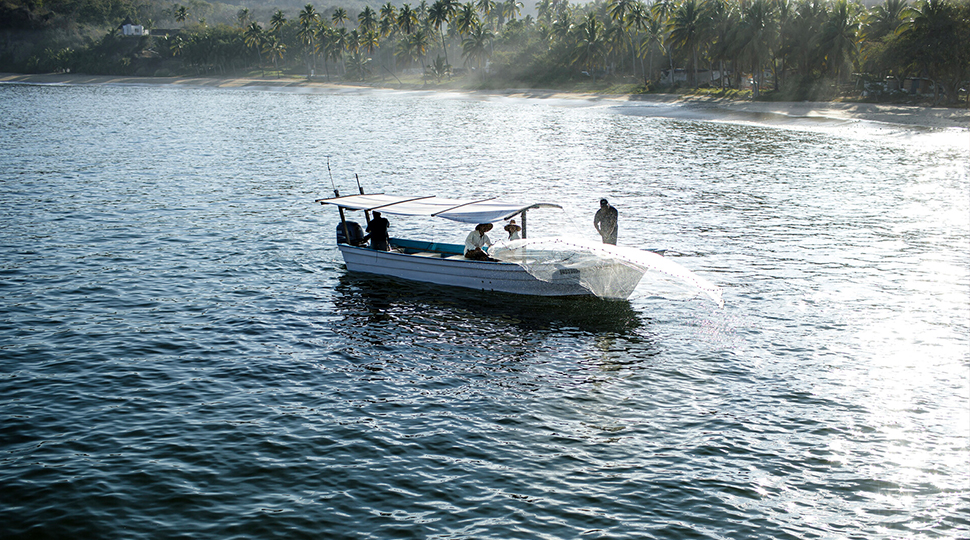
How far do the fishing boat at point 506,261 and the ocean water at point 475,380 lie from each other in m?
0.77

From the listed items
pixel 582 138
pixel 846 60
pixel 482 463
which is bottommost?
pixel 482 463

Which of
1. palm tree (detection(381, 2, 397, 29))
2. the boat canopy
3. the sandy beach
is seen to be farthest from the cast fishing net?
palm tree (detection(381, 2, 397, 29))

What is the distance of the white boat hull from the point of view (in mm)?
24694

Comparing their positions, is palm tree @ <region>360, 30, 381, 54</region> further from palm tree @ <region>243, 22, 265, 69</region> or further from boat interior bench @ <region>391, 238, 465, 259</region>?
boat interior bench @ <region>391, 238, 465, 259</region>

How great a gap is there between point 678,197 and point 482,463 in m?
33.8

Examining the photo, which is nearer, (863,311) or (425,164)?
(863,311)

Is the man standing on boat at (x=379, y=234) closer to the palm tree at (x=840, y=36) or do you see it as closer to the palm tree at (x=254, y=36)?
the palm tree at (x=840, y=36)

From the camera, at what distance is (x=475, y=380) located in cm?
1872

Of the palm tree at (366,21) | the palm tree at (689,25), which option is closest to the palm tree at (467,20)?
the palm tree at (366,21)

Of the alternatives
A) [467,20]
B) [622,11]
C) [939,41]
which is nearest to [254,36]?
[467,20]

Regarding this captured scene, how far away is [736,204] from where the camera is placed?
42.8m

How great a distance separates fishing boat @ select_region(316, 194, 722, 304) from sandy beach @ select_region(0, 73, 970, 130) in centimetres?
6184

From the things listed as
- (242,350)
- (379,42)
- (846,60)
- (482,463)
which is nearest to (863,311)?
(482,463)

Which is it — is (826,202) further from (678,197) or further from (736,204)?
(678,197)
